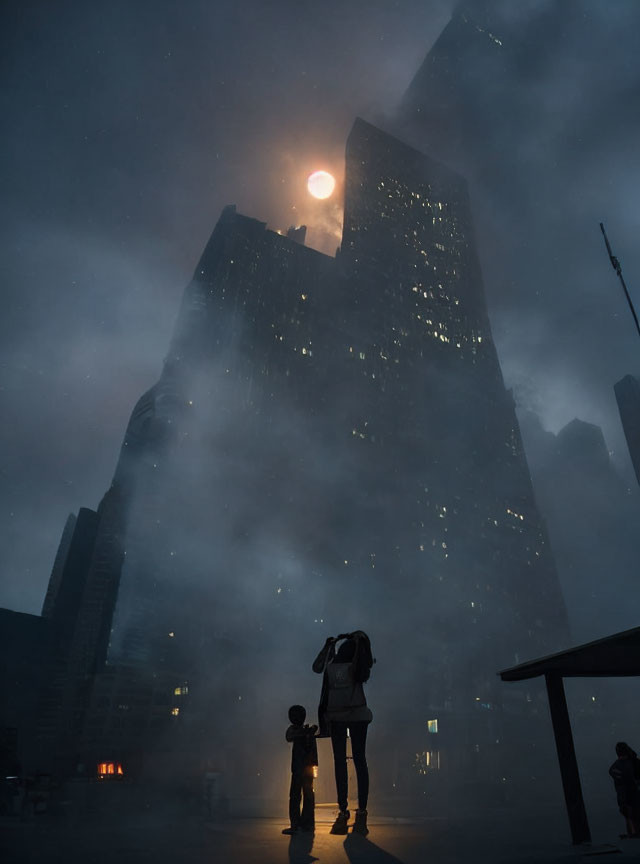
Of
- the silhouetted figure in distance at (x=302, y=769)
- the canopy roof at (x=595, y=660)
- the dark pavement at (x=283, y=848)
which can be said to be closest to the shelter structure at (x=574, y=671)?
the canopy roof at (x=595, y=660)

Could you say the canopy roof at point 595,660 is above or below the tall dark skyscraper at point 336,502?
below

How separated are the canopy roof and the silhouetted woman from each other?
5.10ft

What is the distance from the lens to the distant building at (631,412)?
555 feet

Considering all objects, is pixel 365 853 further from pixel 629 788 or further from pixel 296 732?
pixel 629 788

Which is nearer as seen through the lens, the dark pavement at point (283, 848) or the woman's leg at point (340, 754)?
the dark pavement at point (283, 848)

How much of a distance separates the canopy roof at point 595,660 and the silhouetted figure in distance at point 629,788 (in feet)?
7.05

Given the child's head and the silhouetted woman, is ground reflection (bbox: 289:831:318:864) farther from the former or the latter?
the child's head

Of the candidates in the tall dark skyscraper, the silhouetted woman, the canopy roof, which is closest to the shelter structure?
the canopy roof

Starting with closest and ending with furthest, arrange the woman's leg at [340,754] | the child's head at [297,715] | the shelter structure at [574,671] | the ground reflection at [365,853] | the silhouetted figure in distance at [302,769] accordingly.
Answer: the ground reflection at [365,853], the shelter structure at [574,671], the woman's leg at [340,754], the silhouetted figure in distance at [302,769], the child's head at [297,715]

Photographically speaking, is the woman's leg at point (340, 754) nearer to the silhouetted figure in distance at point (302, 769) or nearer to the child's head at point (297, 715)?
the silhouetted figure in distance at point (302, 769)

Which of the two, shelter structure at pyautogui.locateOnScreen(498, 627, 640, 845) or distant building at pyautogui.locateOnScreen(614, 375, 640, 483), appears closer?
shelter structure at pyautogui.locateOnScreen(498, 627, 640, 845)

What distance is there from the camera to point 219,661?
199ft

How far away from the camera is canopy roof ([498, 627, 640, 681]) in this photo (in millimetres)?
4711

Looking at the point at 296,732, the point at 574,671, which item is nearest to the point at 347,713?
the point at 296,732
